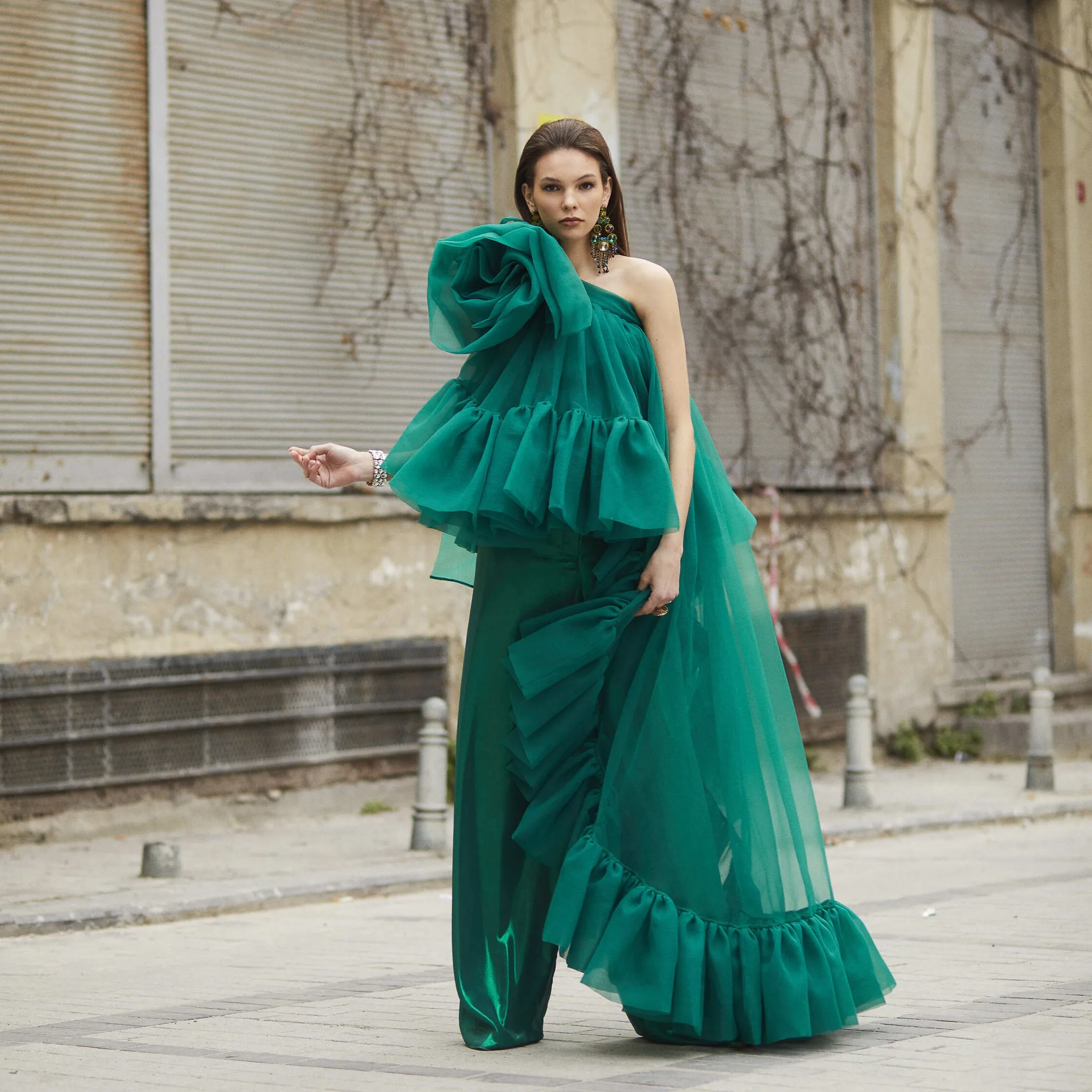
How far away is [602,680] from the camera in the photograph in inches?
172

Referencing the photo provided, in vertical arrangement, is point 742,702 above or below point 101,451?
below

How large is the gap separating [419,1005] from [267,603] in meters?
5.36

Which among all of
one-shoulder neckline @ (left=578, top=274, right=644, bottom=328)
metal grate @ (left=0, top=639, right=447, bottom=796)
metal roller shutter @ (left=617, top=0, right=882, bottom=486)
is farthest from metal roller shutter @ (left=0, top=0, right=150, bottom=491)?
one-shoulder neckline @ (left=578, top=274, right=644, bottom=328)

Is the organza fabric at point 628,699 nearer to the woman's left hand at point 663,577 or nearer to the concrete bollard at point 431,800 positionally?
the woman's left hand at point 663,577

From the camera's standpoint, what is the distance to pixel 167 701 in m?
9.70

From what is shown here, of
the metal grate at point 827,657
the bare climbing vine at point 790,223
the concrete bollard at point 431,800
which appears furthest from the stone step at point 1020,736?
the concrete bollard at point 431,800

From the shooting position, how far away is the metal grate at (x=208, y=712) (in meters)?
9.12

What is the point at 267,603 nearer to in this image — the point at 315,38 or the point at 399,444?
the point at 315,38

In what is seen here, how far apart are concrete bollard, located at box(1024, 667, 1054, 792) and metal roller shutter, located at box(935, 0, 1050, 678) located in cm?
304

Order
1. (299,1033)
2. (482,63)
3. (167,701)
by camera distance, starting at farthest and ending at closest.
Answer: (482,63), (167,701), (299,1033)

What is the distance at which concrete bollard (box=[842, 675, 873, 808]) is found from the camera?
1089 cm

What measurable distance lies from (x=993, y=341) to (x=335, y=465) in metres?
11.8

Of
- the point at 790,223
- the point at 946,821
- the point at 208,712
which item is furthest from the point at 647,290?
the point at 790,223

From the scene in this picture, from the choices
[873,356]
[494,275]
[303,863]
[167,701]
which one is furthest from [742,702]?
[873,356]
